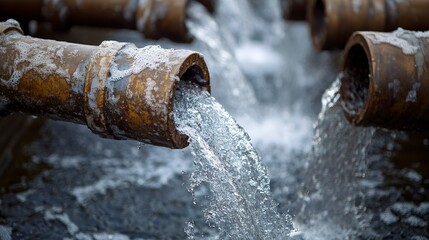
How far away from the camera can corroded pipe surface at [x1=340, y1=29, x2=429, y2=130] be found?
2.50m

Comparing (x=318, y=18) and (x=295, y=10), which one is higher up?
(x=318, y=18)

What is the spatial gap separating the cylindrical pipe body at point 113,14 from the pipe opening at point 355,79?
4.00ft

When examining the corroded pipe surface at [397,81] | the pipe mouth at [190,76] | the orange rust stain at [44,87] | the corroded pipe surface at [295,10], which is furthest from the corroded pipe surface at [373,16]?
the orange rust stain at [44,87]

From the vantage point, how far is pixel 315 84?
17.0ft

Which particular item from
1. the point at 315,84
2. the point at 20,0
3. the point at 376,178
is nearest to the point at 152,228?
the point at 376,178

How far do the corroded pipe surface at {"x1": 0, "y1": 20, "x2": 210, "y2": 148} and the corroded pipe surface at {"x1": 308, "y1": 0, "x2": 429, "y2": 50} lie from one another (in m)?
1.43

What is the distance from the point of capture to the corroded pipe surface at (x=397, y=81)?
2.50 m

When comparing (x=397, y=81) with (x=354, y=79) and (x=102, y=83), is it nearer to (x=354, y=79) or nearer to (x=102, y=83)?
(x=354, y=79)

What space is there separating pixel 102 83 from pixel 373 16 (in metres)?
1.92

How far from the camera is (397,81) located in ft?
8.20

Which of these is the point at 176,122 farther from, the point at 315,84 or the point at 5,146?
the point at 315,84

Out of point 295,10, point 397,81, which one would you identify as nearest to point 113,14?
point 295,10

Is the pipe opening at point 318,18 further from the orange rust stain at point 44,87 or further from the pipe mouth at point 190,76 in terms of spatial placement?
the orange rust stain at point 44,87

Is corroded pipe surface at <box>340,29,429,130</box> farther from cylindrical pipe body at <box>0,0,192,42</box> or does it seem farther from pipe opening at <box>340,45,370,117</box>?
cylindrical pipe body at <box>0,0,192,42</box>
